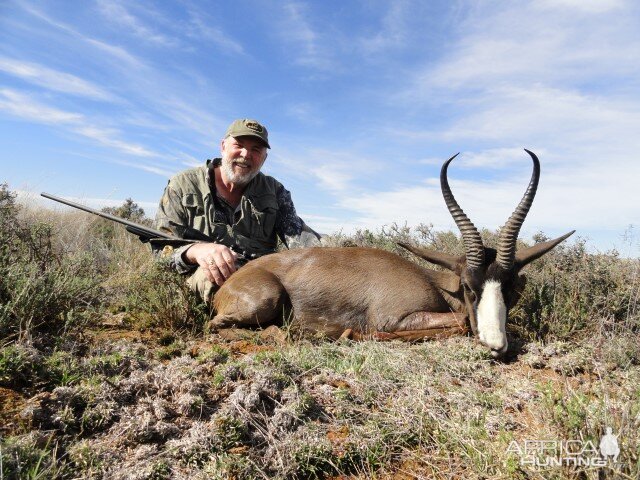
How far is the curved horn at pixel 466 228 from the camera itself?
5066 millimetres

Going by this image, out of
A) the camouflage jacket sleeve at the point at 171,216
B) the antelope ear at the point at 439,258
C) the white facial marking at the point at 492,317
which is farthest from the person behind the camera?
the camouflage jacket sleeve at the point at 171,216

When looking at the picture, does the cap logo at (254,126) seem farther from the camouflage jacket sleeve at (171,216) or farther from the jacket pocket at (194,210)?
the camouflage jacket sleeve at (171,216)

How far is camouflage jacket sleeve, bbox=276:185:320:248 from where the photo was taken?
321 inches

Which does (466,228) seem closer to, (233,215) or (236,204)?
(233,215)

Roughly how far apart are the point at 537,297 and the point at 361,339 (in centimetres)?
228

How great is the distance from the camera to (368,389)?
11.0 feet

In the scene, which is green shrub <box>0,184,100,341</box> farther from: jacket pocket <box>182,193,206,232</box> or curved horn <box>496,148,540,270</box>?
curved horn <box>496,148,540,270</box>

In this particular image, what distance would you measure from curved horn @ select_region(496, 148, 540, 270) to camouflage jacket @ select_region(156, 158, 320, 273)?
3.62 m

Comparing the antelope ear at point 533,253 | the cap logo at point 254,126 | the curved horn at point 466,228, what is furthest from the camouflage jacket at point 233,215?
the antelope ear at point 533,253

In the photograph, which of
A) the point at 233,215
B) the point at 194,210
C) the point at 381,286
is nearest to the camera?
the point at 381,286

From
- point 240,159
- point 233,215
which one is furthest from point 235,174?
point 233,215

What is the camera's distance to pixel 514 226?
513cm

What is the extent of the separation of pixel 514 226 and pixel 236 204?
4553 mm

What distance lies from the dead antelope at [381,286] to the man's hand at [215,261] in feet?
Answer: 0.74
